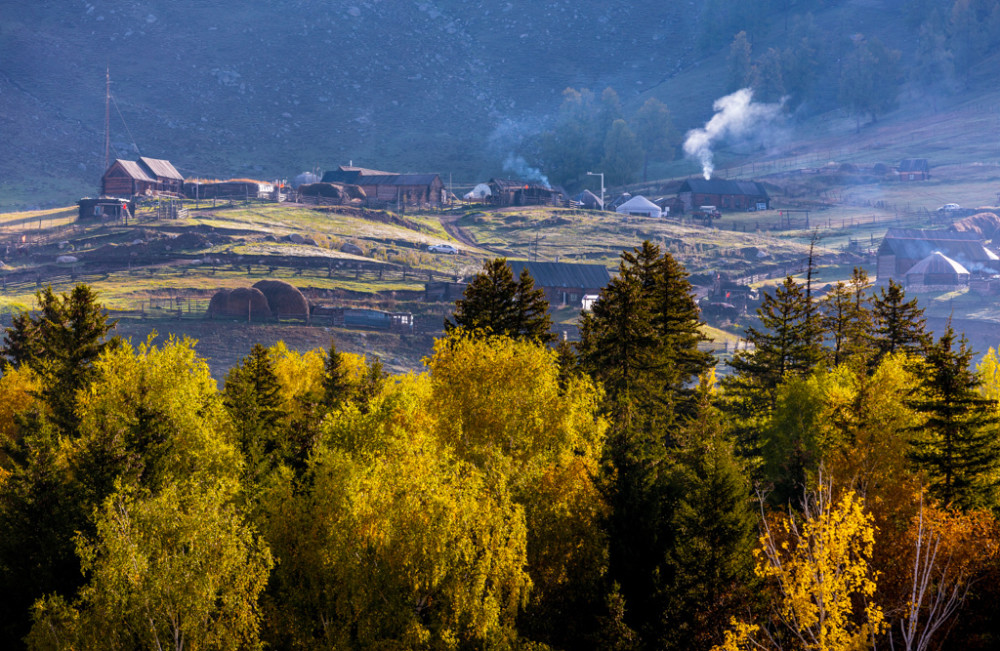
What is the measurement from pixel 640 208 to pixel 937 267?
5907 centimetres

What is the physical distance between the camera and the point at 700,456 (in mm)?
37688

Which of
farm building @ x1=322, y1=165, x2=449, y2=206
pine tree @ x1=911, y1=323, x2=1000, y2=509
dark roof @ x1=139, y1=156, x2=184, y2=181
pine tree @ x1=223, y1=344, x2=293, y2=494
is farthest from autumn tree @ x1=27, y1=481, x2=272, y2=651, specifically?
farm building @ x1=322, y1=165, x2=449, y2=206

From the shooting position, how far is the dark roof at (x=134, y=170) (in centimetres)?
16450

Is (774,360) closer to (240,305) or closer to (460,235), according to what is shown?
(240,305)

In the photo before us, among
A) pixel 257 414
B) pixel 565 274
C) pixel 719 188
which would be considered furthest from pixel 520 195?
pixel 257 414

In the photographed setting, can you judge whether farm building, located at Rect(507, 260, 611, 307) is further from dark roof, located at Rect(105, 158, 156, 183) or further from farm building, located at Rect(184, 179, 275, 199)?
dark roof, located at Rect(105, 158, 156, 183)

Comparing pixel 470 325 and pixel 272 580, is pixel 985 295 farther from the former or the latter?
pixel 272 580

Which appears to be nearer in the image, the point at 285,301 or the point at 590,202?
the point at 285,301

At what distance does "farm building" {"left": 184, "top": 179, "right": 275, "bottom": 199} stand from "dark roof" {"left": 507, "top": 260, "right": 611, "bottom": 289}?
64761 millimetres

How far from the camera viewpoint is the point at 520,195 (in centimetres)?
18825

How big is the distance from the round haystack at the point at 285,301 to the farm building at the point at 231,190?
2571 inches

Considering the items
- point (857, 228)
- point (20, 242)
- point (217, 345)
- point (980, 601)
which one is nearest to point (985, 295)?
point (857, 228)

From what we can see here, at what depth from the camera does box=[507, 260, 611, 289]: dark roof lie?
11838 centimetres

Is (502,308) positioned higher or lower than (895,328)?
higher
